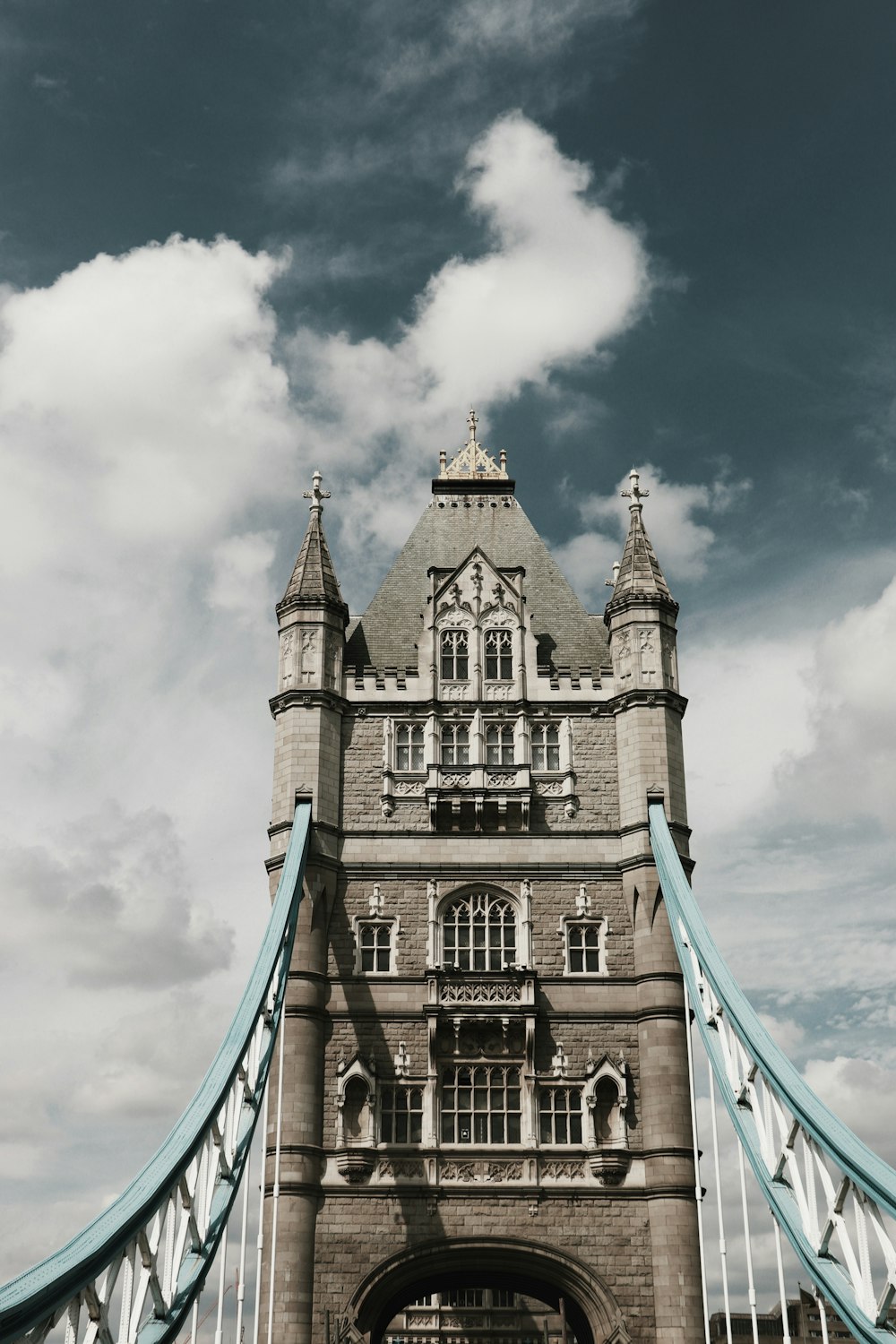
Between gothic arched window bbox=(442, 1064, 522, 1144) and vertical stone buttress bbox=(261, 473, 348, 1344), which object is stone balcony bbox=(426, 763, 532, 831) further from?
gothic arched window bbox=(442, 1064, 522, 1144)

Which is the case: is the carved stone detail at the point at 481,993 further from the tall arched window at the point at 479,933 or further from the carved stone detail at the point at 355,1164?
the carved stone detail at the point at 355,1164

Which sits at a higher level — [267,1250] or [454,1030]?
[454,1030]

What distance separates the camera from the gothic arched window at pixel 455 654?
3297cm

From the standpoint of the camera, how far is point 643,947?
2897cm

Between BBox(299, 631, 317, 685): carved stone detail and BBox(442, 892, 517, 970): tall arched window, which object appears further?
BBox(299, 631, 317, 685): carved stone detail

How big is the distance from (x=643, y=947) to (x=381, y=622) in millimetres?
10773

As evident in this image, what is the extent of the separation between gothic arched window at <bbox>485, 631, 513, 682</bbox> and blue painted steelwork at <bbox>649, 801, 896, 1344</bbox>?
194 inches

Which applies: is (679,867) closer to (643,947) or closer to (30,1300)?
(643,947)

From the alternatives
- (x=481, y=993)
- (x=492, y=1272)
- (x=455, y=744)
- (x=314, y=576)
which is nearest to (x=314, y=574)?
(x=314, y=576)

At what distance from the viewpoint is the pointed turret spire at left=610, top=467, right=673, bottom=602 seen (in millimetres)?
33125

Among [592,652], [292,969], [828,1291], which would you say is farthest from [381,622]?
[828,1291]

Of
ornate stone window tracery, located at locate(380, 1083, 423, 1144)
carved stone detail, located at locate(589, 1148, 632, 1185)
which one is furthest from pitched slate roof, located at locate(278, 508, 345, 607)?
carved stone detail, located at locate(589, 1148, 632, 1185)

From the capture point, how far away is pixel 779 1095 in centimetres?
2027

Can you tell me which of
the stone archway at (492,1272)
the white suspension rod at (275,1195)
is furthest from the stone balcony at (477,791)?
the stone archway at (492,1272)
